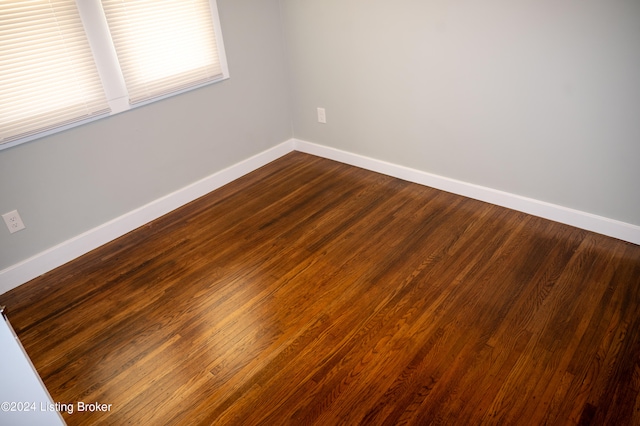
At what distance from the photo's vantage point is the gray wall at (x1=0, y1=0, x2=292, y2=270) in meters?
2.45

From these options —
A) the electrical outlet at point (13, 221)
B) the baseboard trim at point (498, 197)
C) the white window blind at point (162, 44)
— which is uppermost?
the white window blind at point (162, 44)

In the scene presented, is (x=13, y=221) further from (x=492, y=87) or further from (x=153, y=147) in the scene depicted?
(x=492, y=87)

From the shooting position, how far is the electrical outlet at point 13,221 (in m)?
2.38

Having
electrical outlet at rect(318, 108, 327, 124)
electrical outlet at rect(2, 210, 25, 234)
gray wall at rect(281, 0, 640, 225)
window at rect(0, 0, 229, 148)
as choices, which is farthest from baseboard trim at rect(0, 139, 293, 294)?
gray wall at rect(281, 0, 640, 225)

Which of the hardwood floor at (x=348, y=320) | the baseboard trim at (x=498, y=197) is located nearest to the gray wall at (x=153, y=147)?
the hardwood floor at (x=348, y=320)

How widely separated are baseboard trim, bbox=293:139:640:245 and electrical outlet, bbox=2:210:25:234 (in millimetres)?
2136

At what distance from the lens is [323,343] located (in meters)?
1.96

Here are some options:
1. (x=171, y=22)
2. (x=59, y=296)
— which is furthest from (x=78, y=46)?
(x=59, y=296)

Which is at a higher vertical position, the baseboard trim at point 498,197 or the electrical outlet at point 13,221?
the electrical outlet at point 13,221

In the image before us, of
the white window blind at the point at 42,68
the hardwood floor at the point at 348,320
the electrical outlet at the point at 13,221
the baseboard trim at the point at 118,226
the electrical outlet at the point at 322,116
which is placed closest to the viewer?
the hardwood floor at the point at 348,320

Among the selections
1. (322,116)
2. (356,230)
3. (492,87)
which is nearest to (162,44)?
(322,116)

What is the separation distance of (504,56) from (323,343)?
71.9 inches

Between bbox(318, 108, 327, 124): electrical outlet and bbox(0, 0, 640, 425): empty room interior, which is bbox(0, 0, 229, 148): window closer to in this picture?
bbox(0, 0, 640, 425): empty room interior

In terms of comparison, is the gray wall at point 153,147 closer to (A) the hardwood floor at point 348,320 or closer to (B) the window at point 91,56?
(B) the window at point 91,56
